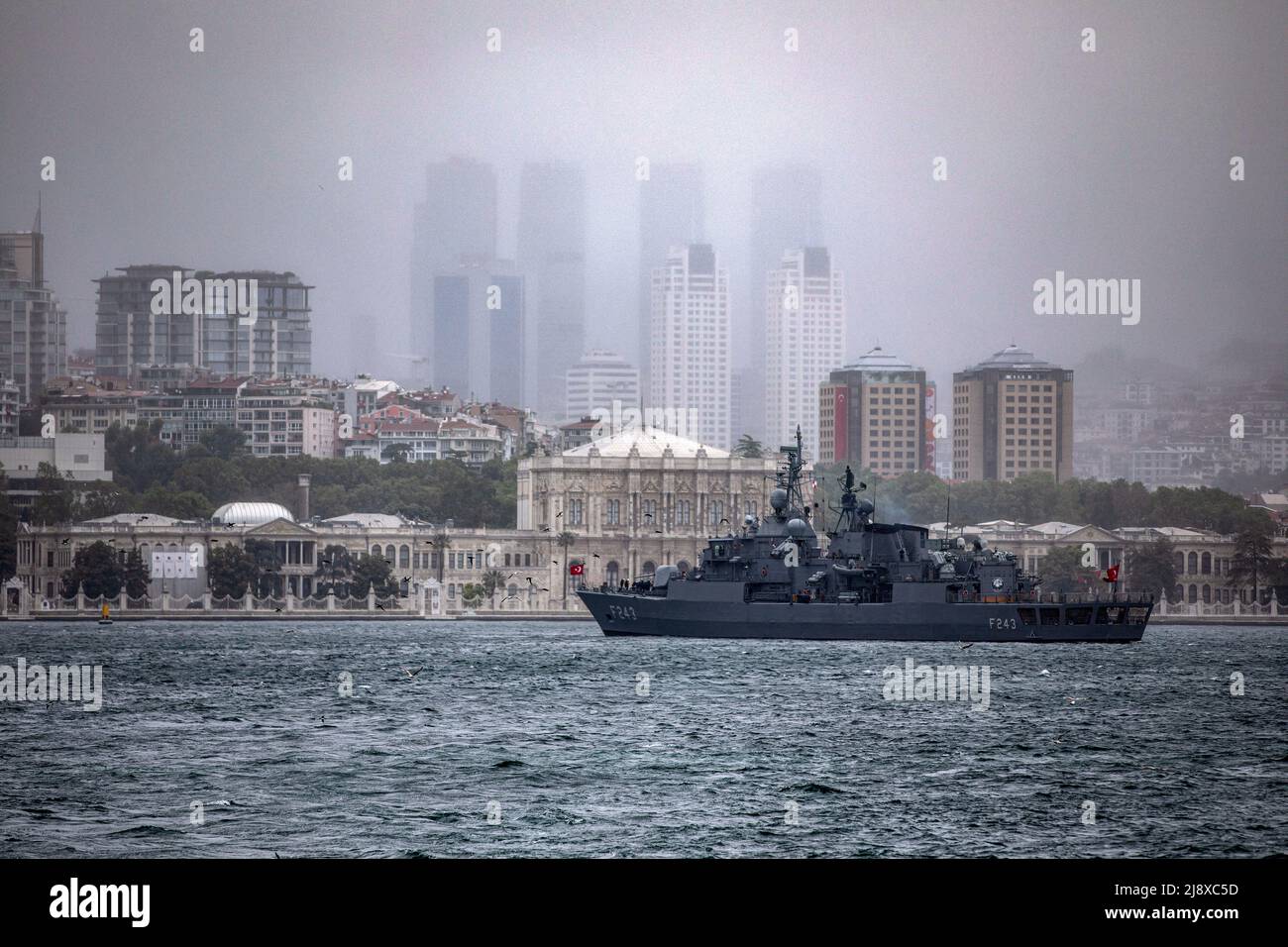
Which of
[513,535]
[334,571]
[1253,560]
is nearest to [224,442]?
[513,535]

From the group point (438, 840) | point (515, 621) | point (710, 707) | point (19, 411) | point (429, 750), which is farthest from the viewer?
point (19, 411)

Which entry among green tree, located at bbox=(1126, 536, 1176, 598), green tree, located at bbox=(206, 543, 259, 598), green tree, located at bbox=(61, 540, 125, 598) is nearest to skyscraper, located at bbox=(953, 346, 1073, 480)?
green tree, located at bbox=(1126, 536, 1176, 598)

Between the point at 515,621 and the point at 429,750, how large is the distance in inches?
3339

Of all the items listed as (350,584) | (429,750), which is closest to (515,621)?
(350,584)

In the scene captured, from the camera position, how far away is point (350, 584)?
130 meters

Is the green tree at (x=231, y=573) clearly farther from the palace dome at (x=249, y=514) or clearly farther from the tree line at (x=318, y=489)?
the tree line at (x=318, y=489)

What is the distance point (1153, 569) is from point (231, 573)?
60.4 metres

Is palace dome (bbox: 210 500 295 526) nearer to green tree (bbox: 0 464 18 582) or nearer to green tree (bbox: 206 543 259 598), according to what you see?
green tree (bbox: 206 543 259 598)

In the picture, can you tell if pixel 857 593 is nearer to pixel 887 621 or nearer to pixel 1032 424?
pixel 887 621

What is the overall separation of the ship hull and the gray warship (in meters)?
0.04
